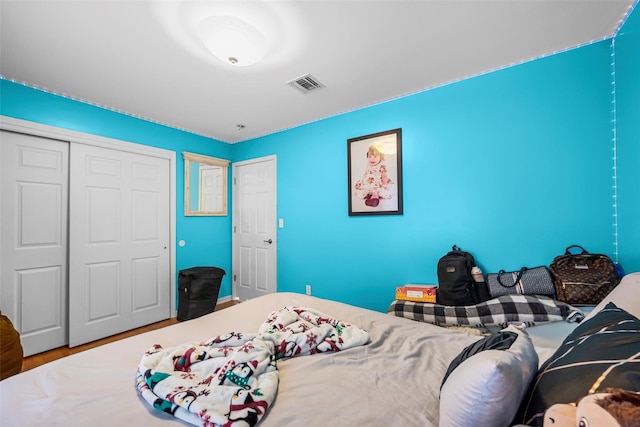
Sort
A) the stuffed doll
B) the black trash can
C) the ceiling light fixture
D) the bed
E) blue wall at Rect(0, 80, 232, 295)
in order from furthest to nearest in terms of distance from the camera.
→ the black trash can, blue wall at Rect(0, 80, 232, 295), the ceiling light fixture, the bed, the stuffed doll

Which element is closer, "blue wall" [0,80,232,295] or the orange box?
the orange box

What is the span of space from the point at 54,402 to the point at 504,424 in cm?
137

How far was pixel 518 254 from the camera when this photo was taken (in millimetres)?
2092

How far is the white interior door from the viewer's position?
144 inches

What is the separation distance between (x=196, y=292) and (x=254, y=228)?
117 cm

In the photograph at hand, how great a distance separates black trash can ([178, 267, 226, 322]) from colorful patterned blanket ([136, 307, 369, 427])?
6.65 ft

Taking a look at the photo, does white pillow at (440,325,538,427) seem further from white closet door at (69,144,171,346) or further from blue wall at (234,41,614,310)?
white closet door at (69,144,171,346)

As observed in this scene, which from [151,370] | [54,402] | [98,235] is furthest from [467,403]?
[98,235]

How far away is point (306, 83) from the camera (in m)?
2.34

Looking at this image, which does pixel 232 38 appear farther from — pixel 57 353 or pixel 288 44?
pixel 57 353

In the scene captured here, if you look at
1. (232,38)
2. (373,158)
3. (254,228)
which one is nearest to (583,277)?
(373,158)

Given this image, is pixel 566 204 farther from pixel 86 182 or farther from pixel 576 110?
pixel 86 182

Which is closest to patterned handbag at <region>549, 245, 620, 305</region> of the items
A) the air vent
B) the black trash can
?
the air vent

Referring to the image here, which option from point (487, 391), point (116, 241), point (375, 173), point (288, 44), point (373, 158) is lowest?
point (487, 391)
